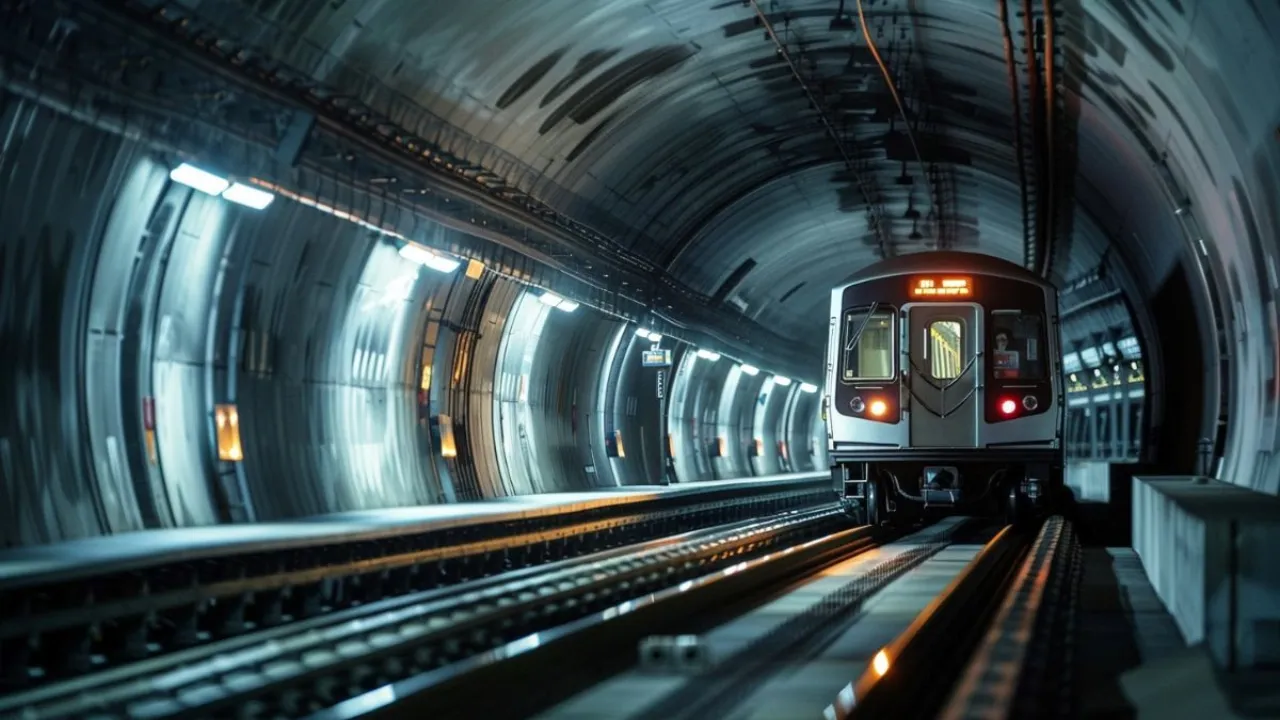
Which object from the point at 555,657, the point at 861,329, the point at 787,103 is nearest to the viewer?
the point at 555,657

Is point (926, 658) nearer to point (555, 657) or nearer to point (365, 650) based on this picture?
point (555, 657)

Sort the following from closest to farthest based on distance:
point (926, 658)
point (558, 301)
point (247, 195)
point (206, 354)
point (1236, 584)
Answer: point (1236, 584), point (926, 658), point (247, 195), point (206, 354), point (558, 301)

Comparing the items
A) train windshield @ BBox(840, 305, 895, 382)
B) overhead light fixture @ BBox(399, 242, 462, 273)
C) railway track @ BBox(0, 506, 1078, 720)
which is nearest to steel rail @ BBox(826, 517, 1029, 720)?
railway track @ BBox(0, 506, 1078, 720)

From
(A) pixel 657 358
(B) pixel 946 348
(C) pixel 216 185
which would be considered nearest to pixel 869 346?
(B) pixel 946 348

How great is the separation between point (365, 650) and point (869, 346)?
42.8 ft

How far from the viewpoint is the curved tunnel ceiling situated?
14906 mm

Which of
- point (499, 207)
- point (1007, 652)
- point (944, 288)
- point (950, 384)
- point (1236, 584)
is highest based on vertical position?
point (499, 207)

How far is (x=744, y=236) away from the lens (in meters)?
34.1

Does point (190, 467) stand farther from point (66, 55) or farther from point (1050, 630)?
point (1050, 630)

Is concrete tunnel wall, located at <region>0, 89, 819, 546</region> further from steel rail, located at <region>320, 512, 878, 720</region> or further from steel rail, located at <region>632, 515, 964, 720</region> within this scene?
steel rail, located at <region>632, 515, 964, 720</region>

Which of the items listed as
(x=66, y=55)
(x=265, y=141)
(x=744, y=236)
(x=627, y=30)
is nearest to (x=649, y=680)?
(x=66, y=55)

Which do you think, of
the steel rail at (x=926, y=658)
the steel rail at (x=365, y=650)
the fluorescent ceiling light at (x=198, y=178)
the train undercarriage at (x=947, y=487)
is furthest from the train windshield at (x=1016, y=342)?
the fluorescent ceiling light at (x=198, y=178)

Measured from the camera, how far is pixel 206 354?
17.3 metres

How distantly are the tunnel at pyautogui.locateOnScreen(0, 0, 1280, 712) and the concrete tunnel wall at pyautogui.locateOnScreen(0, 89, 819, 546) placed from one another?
0.04 m
